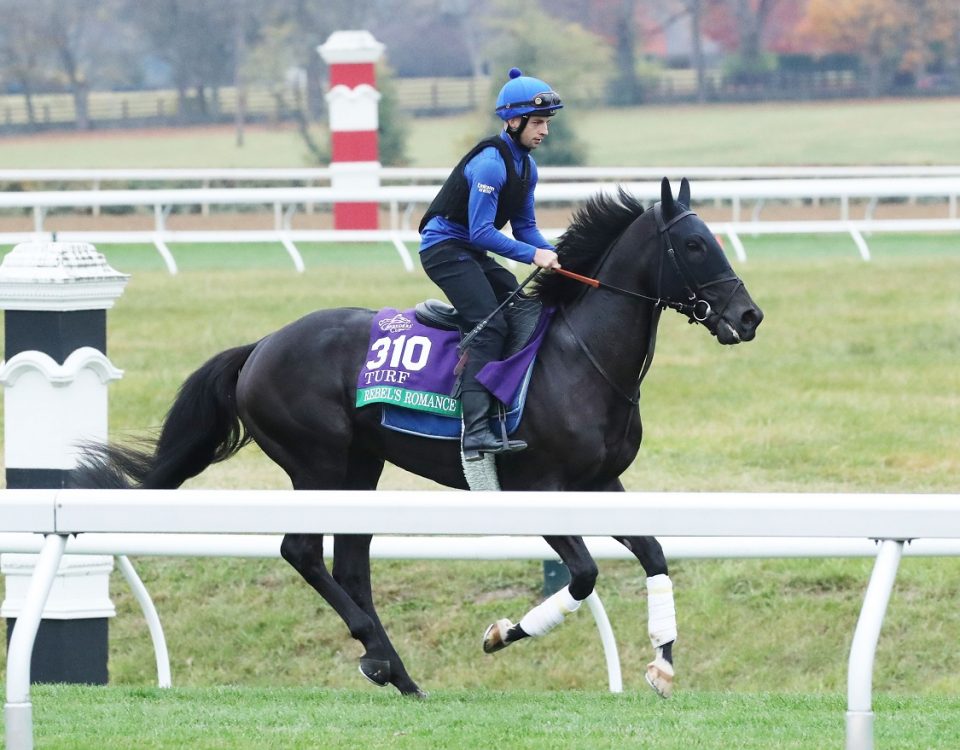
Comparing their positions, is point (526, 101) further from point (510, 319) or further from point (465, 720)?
point (465, 720)

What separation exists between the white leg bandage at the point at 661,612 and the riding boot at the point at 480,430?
60 centimetres

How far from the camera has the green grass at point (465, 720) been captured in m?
4.21

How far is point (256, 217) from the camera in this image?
24922mm

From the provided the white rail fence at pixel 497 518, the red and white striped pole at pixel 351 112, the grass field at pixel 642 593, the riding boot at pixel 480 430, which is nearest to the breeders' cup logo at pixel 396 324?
the riding boot at pixel 480 430

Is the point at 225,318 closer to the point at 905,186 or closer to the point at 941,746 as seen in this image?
the point at 905,186

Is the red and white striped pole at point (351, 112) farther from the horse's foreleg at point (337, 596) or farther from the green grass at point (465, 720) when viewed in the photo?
the green grass at point (465, 720)

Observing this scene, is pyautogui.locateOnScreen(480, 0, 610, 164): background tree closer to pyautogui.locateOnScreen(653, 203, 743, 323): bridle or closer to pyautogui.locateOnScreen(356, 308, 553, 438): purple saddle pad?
pyautogui.locateOnScreen(356, 308, 553, 438): purple saddle pad

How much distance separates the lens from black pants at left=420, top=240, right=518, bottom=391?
5668mm

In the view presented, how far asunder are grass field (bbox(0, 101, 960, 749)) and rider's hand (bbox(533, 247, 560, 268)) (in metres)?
1.33

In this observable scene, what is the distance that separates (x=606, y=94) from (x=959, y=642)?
35574 millimetres

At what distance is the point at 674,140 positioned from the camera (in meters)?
40.6

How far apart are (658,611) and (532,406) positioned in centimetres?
77

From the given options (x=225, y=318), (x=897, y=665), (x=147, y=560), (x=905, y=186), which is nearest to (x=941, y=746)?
(x=897, y=665)

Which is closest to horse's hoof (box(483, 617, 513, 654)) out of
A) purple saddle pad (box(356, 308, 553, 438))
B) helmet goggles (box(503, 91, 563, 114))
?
purple saddle pad (box(356, 308, 553, 438))
